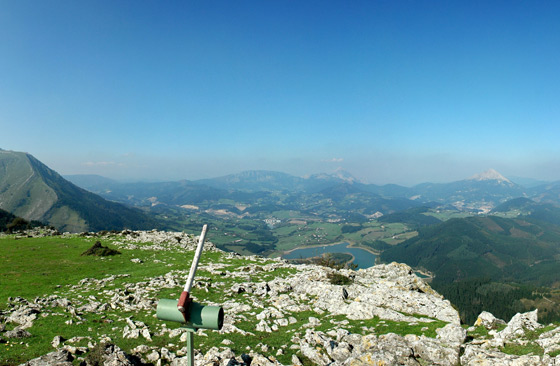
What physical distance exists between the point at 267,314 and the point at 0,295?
76.3ft

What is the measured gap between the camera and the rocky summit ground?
13305mm

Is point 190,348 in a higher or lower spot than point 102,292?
higher

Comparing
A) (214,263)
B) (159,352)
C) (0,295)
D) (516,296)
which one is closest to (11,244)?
(0,295)

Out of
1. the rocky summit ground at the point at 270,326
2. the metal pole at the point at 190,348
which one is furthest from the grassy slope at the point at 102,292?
the metal pole at the point at 190,348

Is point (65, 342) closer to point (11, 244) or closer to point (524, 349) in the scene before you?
point (524, 349)

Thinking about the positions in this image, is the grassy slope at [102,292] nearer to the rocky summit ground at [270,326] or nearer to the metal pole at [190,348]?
the rocky summit ground at [270,326]

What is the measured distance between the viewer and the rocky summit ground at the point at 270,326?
13.3 m

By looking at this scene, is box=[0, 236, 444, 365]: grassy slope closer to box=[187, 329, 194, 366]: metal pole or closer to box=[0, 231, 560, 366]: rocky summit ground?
box=[0, 231, 560, 366]: rocky summit ground

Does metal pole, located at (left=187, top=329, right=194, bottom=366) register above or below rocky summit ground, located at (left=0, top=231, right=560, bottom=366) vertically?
above

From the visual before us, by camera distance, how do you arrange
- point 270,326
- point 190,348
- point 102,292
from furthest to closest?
1. point 102,292
2. point 270,326
3. point 190,348

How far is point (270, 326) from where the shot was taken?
63.1 feet

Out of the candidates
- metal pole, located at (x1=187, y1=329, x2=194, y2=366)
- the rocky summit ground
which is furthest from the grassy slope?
metal pole, located at (x1=187, y1=329, x2=194, y2=366)

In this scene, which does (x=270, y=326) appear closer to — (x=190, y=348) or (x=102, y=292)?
(x=190, y=348)

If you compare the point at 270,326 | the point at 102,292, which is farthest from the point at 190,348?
the point at 102,292
